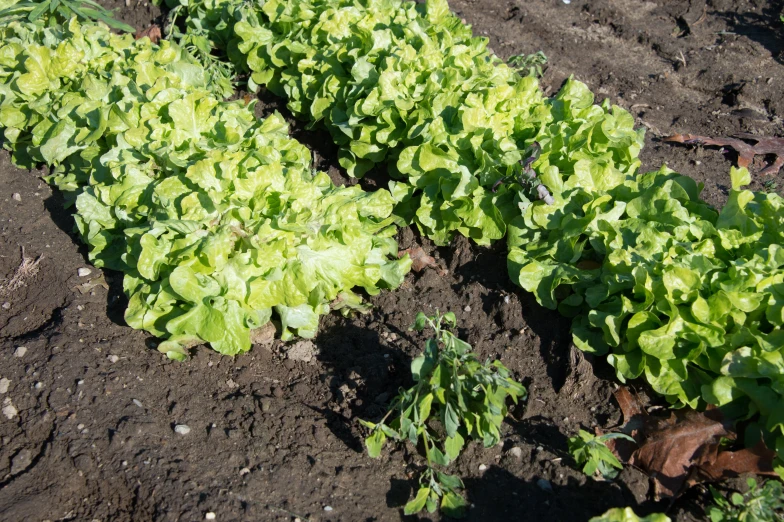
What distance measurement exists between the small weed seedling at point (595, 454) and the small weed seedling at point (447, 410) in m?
0.34

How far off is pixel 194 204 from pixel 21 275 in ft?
4.78

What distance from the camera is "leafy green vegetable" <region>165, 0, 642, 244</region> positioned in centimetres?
412

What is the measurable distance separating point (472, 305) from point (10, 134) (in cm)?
377

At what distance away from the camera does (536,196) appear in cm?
402

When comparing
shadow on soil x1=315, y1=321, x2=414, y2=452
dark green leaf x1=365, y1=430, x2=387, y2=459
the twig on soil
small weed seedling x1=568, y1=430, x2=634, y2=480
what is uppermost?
small weed seedling x1=568, y1=430, x2=634, y2=480

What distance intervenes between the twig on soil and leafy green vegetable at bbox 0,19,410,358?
41 centimetres

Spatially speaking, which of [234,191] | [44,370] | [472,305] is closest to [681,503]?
[472,305]

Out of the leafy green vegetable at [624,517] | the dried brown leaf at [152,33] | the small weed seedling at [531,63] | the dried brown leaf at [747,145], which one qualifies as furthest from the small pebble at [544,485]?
the dried brown leaf at [152,33]

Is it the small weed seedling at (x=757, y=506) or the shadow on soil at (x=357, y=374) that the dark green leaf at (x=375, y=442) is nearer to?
the shadow on soil at (x=357, y=374)

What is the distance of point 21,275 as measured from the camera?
4.36 metres

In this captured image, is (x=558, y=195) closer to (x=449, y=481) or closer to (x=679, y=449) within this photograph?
(x=679, y=449)

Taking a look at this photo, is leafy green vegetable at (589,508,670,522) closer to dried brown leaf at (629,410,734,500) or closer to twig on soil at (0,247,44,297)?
dried brown leaf at (629,410,734,500)

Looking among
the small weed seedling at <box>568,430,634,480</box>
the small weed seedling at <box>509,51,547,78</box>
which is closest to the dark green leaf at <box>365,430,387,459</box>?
the small weed seedling at <box>568,430,634,480</box>

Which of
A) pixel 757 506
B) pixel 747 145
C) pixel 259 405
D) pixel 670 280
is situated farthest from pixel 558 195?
pixel 747 145
